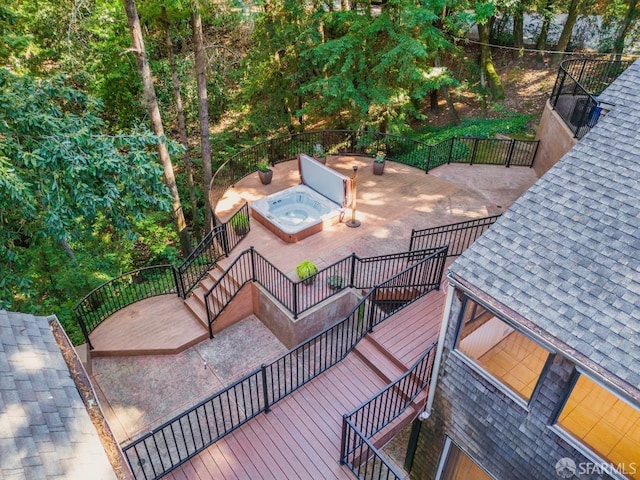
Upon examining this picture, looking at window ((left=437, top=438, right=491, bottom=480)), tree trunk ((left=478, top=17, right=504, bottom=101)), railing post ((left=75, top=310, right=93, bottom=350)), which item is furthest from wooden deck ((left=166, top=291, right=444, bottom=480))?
tree trunk ((left=478, top=17, right=504, bottom=101))

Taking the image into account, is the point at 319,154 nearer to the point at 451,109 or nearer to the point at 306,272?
the point at 306,272

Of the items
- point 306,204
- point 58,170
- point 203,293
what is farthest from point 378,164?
point 58,170

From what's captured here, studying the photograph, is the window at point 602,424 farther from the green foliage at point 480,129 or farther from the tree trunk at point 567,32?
the tree trunk at point 567,32

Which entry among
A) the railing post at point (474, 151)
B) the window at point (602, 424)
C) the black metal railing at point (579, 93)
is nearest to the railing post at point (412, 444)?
the window at point (602, 424)

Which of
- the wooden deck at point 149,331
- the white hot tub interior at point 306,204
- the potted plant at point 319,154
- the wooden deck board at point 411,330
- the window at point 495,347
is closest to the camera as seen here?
the window at point 495,347

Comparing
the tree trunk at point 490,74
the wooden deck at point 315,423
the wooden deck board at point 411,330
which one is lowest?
the wooden deck at point 315,423
